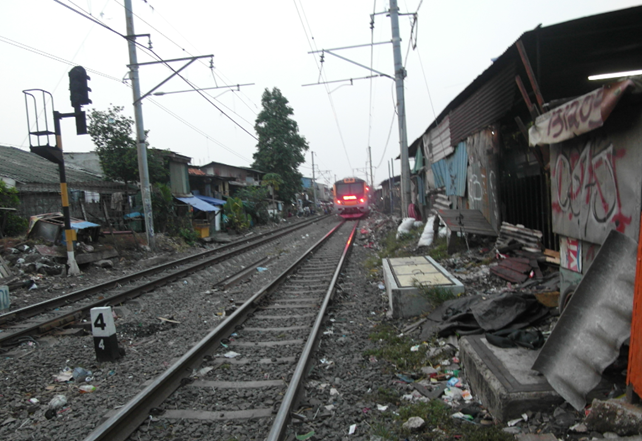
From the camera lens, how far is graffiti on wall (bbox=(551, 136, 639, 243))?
3.40 metres

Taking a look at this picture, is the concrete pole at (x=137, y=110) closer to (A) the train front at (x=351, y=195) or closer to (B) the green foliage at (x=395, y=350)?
(B) the green foliage at (x=395, y=350)

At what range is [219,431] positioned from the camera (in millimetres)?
3152

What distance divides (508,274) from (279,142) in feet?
108

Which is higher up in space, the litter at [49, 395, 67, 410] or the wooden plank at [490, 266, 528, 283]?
the wooden plank at [490, 266, 528, 283]

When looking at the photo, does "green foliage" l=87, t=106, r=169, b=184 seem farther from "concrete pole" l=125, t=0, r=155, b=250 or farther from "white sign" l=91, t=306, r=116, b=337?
"white sign" l=91, t=306, r=116, b=337

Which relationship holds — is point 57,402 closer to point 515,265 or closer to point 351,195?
point 515,265

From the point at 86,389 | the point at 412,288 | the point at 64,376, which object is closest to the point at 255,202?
the point at 412,288

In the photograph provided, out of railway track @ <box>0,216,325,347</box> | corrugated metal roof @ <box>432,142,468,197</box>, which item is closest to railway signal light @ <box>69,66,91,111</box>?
railway track @ <box>0,216,325,347</box>

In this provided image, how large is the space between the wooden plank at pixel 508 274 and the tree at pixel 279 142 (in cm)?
3131

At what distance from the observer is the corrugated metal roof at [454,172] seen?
36.8 ft

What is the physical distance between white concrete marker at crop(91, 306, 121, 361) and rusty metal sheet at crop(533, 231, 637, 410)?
4499 millimetres

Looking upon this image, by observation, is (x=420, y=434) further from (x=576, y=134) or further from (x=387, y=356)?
(x=576, y=134)

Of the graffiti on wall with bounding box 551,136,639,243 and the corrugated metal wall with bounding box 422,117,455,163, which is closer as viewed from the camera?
the graffiti on wall with bounding box 551,136,639,243

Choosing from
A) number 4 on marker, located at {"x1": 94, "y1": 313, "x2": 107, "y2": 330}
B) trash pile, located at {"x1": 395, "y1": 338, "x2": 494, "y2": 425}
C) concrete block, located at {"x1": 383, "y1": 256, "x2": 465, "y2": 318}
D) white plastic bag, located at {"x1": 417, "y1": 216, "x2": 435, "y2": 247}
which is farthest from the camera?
white plastic bag, located at {"x1": 417, "y1": 216, "x2": 435, "y2": 247}
